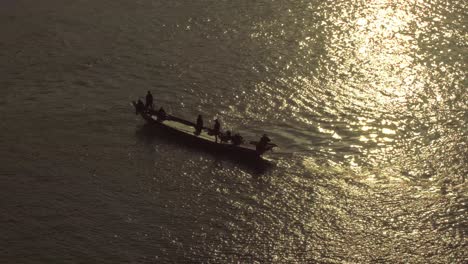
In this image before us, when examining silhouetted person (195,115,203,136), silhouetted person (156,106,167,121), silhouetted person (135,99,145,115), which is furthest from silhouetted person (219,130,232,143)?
silhouetted person (135,99,145,115)

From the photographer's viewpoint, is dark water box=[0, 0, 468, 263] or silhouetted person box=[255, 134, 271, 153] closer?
dark water box=[0, 0, 468, 263]

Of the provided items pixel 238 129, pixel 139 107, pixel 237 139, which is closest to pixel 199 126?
pixel 238 129

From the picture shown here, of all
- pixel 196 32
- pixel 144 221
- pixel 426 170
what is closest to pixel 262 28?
pixel 196 32

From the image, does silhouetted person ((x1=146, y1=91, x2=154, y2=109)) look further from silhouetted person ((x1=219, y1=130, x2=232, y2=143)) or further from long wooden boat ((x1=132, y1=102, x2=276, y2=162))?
silhouetted person ((x1=219, y1=130, x2=232, y2=143))

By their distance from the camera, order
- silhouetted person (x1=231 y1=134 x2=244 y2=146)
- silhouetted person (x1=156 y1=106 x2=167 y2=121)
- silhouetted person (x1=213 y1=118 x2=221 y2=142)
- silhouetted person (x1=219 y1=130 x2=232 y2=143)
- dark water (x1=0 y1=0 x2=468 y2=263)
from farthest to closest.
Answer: silhouetted person (x1=156 y1=106 x2=167 y2=121) < silhouetted person (x1=213 y1=118 x2=221 y2=142) < silhouetted person (x1=219 y1=130 x2=232 y2=143) < silhouetted person (x1=231 y1=134 x2=244 y2=146) < dark water (x1=0 y1=0 x2=468 y2=263)

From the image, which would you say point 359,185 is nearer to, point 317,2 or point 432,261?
point 432,261
